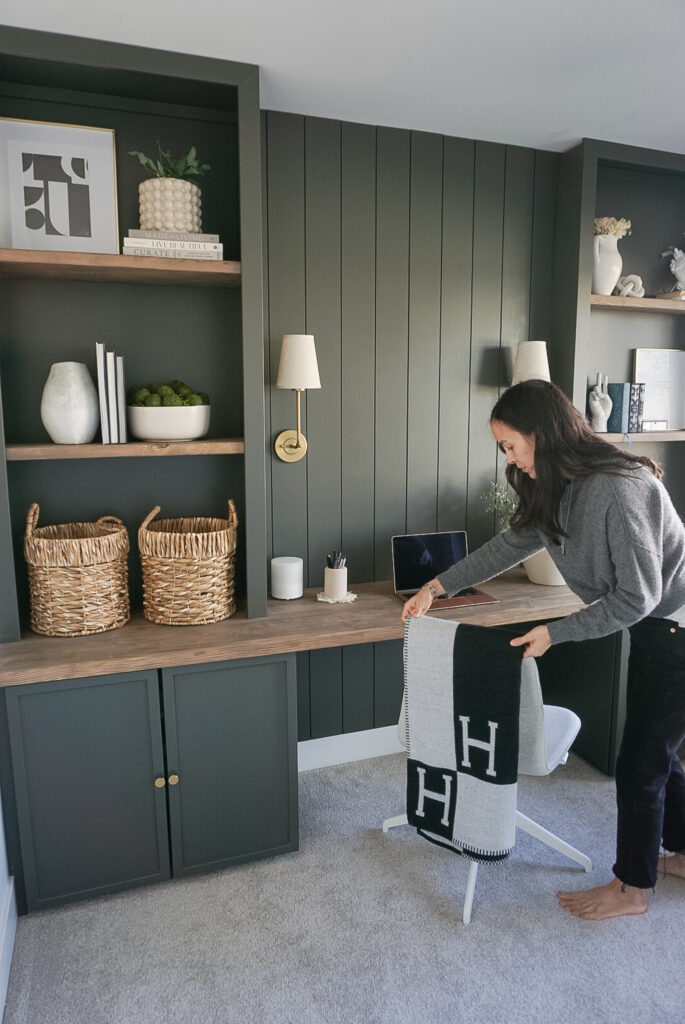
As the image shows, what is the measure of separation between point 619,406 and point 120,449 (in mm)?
2047

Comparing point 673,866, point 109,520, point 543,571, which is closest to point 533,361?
point 543,571

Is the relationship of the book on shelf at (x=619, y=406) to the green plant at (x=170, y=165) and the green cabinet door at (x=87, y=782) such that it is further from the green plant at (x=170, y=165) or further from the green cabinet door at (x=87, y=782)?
the green cabinet door at (x=87, y=782)

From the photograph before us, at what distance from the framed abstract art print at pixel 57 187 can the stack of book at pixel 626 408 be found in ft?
6.72

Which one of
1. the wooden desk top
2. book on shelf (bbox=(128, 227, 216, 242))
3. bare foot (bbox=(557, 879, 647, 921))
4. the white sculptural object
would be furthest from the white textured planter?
bare foot (bbox=(557, 879, 647, 921))

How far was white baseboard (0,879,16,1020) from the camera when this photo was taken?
183 cm

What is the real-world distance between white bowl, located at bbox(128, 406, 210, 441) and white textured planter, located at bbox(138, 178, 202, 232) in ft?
1.81

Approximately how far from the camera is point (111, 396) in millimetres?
2254

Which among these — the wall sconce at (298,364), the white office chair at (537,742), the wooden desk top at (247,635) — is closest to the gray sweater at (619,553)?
the white office chair at (537,742)

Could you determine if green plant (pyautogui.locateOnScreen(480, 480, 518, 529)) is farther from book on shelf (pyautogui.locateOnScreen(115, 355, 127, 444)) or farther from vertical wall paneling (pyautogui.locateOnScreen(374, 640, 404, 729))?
book on shelf (pyautogui.locateOnScreen(115, 355, 127, 444))

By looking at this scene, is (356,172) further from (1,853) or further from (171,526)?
(1,853)

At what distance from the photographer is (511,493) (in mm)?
3033

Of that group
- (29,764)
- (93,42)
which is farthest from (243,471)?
(93,42)

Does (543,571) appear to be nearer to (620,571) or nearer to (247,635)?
(620,571)

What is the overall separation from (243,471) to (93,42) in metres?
1.31
